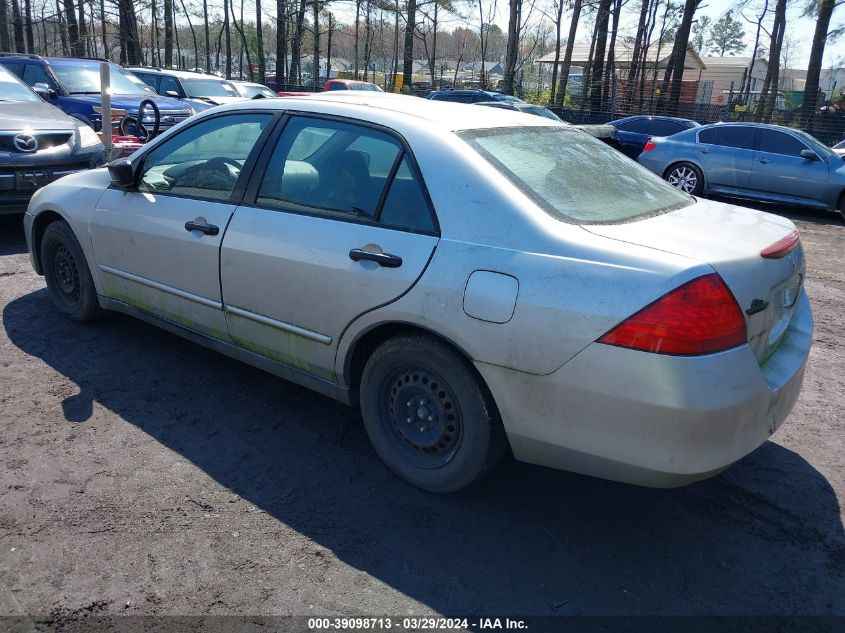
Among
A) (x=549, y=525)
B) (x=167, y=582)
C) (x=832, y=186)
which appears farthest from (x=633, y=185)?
(x=832, y=186)

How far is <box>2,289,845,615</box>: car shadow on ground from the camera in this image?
2682 millimetres

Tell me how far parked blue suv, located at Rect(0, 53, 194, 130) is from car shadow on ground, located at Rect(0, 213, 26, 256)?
3.19m

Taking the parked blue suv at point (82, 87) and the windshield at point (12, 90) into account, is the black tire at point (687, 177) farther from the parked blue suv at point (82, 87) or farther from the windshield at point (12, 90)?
the windshield at point (12, 90)

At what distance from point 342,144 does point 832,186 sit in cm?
1094

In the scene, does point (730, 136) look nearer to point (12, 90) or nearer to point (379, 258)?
point (12, 90)

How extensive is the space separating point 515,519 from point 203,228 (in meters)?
2.16

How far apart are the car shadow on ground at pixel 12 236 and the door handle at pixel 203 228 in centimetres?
401

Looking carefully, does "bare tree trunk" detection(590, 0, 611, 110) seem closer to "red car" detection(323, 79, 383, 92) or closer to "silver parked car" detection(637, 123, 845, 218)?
"red car" detection(323, 79, 383, 92)

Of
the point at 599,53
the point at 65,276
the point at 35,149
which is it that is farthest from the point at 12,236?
the point at 599,53

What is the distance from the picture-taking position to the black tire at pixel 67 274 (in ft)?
15.8

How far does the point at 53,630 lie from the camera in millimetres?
2424

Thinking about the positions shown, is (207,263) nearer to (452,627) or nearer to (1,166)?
(452,627)

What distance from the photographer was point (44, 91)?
1006 centimetres

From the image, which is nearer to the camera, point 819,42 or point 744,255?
point 744,255
